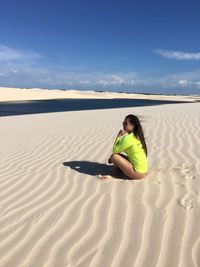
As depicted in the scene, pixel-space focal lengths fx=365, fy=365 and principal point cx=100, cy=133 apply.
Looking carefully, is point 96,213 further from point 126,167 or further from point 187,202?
point 126,167

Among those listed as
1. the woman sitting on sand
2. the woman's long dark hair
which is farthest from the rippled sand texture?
the woman's long dark hair

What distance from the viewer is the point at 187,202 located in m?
4.39

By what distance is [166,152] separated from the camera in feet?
24.3

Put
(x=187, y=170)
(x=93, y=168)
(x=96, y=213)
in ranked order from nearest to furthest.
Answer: (x=96, y=213) → (x=187, y=170) → (x=93, y=168)

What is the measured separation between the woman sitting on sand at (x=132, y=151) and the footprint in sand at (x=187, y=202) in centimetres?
91

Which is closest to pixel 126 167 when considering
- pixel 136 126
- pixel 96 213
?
pixel 136 126

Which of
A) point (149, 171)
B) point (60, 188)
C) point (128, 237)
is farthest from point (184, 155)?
point (128, 237)

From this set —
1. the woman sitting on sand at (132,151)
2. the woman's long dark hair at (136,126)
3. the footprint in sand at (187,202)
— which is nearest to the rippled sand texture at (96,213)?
the footprint in sand at (187,202)

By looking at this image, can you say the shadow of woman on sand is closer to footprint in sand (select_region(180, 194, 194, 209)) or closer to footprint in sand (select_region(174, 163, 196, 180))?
footprint in sand (select_region(174, 163, 196, 180))

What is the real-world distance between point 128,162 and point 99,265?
2.43 metres

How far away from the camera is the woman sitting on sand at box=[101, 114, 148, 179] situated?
5305 millimetres

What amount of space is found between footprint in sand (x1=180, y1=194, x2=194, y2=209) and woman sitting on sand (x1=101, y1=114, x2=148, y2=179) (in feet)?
2.99

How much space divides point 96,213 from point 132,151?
144 cm

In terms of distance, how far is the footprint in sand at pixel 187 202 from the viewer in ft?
13.9
